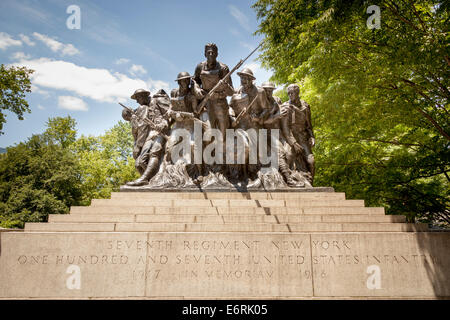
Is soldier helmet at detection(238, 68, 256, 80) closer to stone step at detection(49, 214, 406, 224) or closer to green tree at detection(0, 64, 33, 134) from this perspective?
stone step at detection(49, 214, 406, 224)

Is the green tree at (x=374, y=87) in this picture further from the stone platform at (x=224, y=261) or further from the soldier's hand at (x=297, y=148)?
the stone platform at (x=224, y=261)

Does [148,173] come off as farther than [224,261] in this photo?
Yes

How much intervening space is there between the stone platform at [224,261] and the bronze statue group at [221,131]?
8.27 ft

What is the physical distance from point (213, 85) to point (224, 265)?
19.0 feet

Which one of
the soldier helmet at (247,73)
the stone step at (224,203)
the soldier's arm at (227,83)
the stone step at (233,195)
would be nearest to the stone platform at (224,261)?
the stone step at (224,203)

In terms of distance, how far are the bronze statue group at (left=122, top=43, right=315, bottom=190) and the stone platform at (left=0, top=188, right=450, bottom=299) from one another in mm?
2521

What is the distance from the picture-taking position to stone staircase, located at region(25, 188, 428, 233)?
6.99 meters

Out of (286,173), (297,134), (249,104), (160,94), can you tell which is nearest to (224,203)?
(286,173)

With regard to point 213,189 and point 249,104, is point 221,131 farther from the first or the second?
point 213,189

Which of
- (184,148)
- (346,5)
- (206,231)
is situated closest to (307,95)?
(346,5)

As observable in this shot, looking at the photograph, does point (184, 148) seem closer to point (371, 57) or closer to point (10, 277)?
point (10, 277)

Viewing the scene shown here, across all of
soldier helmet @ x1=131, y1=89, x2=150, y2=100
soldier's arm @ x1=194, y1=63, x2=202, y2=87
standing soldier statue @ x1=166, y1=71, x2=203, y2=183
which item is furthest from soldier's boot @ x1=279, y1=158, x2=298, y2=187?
soldier helmet @ x1=131, y1=89, x2=150, y2=100

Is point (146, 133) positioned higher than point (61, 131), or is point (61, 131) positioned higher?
point (61, 131)

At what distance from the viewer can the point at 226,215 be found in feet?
24.0
